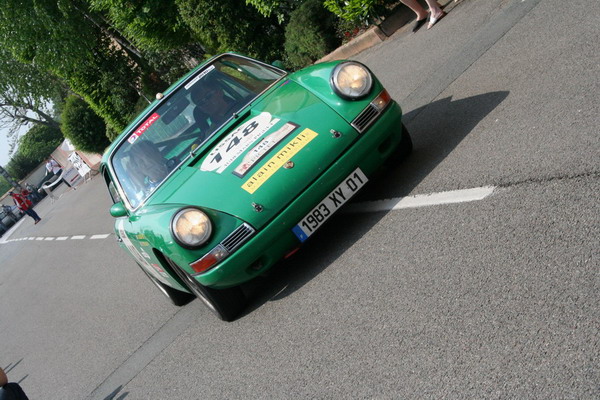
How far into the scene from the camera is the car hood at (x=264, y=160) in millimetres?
4871

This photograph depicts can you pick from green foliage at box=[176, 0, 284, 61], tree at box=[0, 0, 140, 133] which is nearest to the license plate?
green foliage at box=[176, 0, 284, 61]

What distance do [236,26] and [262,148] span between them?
33.5 feet

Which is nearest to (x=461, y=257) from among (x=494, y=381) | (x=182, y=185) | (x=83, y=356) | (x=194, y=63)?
(x=494, y=381)

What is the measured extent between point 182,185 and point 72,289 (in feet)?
21.1

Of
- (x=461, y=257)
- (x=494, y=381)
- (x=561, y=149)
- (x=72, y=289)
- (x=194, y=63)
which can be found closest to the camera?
(x=494, y=381)

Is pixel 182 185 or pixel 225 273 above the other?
pixel 182 185

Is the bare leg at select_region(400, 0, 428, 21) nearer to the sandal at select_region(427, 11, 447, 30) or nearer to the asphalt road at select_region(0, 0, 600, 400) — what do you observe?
the sandal at select_region(427, 11, 447, 30)

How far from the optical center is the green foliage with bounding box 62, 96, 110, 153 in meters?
32.7

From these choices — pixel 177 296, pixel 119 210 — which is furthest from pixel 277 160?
pixel 177 296

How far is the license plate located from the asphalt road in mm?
324

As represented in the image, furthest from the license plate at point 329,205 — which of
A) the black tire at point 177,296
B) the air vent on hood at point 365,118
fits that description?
the black tire at point 177,296

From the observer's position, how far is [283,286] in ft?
17.9

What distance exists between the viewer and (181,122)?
607 centimetres

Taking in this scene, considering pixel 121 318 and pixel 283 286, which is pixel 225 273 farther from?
pixel 121 318
